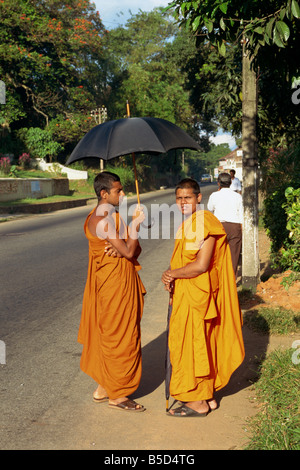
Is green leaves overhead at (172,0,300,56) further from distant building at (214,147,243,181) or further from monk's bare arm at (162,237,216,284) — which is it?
distant building at (214,147,243,181)

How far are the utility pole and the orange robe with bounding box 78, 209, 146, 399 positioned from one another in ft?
11.9

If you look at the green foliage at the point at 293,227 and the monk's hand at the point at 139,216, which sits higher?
the monk's hand at the point at 139,216

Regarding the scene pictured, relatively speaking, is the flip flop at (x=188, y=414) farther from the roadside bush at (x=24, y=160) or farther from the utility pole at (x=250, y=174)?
the roadside bush at (x=24, y=160)

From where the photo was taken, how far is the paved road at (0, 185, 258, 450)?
3.64m

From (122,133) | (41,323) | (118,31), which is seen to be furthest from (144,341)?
(118,31)

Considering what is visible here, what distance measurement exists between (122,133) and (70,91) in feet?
117

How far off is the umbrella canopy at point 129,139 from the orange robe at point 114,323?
2.05 feet

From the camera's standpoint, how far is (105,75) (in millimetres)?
49750

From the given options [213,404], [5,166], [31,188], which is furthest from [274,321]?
[5,166]

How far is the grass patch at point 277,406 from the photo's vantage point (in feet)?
11.0

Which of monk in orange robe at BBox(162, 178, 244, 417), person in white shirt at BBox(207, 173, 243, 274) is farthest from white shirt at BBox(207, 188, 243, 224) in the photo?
monk in orange robe at BBox(162, 178, 244, 417)

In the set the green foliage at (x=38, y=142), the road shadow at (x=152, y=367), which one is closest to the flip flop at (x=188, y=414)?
the road shadow at (x=152, y=367)

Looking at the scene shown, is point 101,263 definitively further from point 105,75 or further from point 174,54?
point 105,75

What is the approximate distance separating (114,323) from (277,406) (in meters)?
1.34
